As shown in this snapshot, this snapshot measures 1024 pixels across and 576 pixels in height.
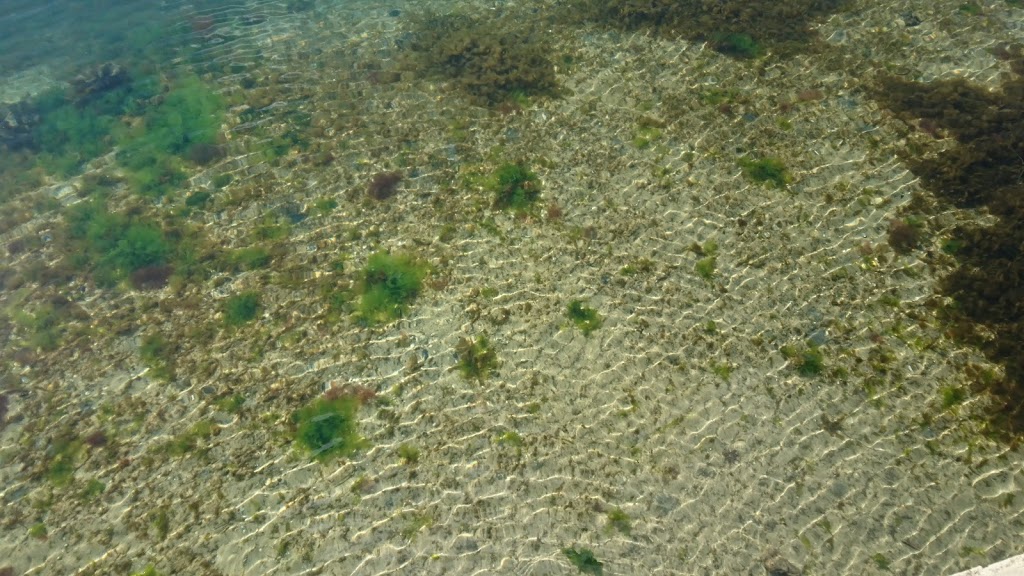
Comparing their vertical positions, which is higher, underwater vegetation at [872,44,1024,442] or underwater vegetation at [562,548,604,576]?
underwater vegetation at [872,44,1024,442]

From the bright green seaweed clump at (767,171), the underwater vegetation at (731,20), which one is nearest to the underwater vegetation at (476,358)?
the bright green seaweed clump at (767,171)

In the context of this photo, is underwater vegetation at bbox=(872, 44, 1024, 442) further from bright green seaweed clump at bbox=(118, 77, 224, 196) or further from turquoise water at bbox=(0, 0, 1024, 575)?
bright green seaweed clump at bbox=(118, 77, 224, 196)

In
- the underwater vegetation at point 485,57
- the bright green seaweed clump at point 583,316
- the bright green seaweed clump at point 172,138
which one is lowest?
the bright green seaweed clump at point 583,316

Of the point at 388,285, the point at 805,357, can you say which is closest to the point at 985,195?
the point at 805,357

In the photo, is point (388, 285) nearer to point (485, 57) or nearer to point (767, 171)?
point (485, 57)

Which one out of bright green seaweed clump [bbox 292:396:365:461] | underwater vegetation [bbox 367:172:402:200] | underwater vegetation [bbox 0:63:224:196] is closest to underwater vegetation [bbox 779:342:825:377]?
bright green seaweed clump [bbox 292:396:365:461]

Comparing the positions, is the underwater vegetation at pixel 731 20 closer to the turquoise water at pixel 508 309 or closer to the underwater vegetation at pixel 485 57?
the turquoise water at pixel 508 309
